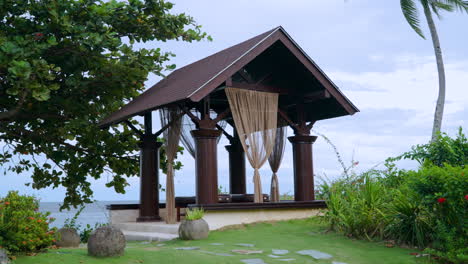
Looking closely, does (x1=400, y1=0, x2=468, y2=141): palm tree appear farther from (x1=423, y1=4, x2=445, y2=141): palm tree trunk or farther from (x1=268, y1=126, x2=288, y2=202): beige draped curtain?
(x1=268, y1=126, x2=288, y2=202): beige draped curtain

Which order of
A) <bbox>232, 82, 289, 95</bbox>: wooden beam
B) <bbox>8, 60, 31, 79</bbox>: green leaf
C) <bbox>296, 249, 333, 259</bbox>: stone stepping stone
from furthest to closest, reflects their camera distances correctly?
<bbox>232, 82, 289, 95</bbox>: wooden beam
<bbox>8, 60, 31, 79</bbox>: green leaf
<bbox>296, 249, 333, 259</bbox>: stone stepping stone

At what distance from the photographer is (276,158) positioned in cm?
1256

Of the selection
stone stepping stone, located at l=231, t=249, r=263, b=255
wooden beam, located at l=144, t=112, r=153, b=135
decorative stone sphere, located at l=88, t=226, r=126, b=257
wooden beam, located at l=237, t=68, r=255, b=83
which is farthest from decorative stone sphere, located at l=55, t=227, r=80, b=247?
wooden beam, located at l=237, t=68, r=255, b=83

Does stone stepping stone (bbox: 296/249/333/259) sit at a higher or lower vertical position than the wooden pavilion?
lower

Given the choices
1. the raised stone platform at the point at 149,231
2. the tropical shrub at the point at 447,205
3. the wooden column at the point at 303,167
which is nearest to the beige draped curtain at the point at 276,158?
the wooden column at the point at 303,167

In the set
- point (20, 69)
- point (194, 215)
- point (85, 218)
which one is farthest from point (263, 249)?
point (85, 218)

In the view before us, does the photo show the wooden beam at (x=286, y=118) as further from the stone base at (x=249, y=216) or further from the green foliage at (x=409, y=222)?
the green foliage at (x=409, y=222)

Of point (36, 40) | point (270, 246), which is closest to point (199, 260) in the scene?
point (270, 246)

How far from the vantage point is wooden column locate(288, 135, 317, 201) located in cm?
1233

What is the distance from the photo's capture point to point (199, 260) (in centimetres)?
705

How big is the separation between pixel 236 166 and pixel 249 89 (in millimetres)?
3847

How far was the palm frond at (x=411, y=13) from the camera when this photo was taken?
1714 cm

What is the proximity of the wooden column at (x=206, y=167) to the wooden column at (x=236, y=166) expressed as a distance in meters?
4.03

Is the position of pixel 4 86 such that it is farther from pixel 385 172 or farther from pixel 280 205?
pixel 385 172
